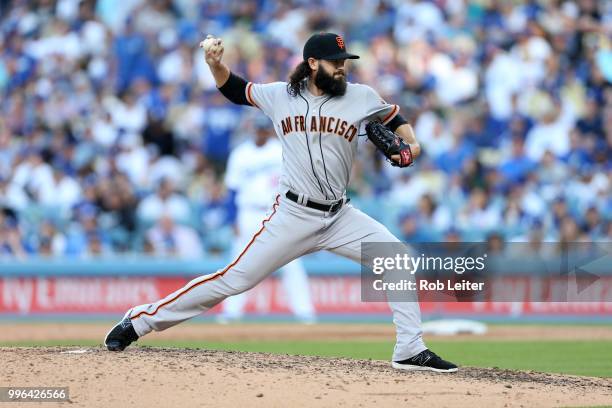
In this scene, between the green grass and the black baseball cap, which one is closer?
the black baseball cap

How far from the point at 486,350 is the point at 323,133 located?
398cm

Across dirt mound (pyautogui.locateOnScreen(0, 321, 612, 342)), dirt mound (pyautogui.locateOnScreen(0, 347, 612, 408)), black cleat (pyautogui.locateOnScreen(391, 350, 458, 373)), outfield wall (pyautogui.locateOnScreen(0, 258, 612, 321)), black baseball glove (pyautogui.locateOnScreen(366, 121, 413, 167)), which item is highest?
black baseball glove (pyautogui.locateOnScreen(366, 121, 413, 167))

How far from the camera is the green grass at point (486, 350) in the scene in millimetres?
8898

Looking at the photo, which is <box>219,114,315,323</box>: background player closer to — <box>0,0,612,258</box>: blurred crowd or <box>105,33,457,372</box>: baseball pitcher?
<box>0,0,612,258</box>: blurred crowd

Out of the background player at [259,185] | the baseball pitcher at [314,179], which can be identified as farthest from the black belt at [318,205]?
the background player at [259,185]

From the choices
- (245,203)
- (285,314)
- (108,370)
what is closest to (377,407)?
(108,370)

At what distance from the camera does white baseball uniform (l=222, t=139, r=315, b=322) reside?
1227 cm

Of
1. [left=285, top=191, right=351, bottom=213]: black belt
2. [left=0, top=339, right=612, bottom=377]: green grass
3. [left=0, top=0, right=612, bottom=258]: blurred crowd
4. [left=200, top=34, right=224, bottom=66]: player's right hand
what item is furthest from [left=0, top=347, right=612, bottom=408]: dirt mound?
[left=0, top=0, right=612, bottom=258]: blurred crowd

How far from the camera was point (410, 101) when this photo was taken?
51.6ft

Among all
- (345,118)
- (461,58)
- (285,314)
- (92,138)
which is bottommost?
(285,314)

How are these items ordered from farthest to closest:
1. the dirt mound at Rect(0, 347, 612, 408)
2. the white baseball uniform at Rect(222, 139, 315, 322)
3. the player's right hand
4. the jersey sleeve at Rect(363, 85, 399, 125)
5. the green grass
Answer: the white baseball uniform at Rect(222, 139, 315, 322) < the green grass < the jersey sleeve at Rect(363, 85, 399, 125) < the player's right hand < the dirt mound at Rect(0, 347, 612, 408)

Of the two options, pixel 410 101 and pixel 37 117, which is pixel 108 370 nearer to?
pixel 410 101

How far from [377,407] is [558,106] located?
32.9 ft

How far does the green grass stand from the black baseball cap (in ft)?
9.80
